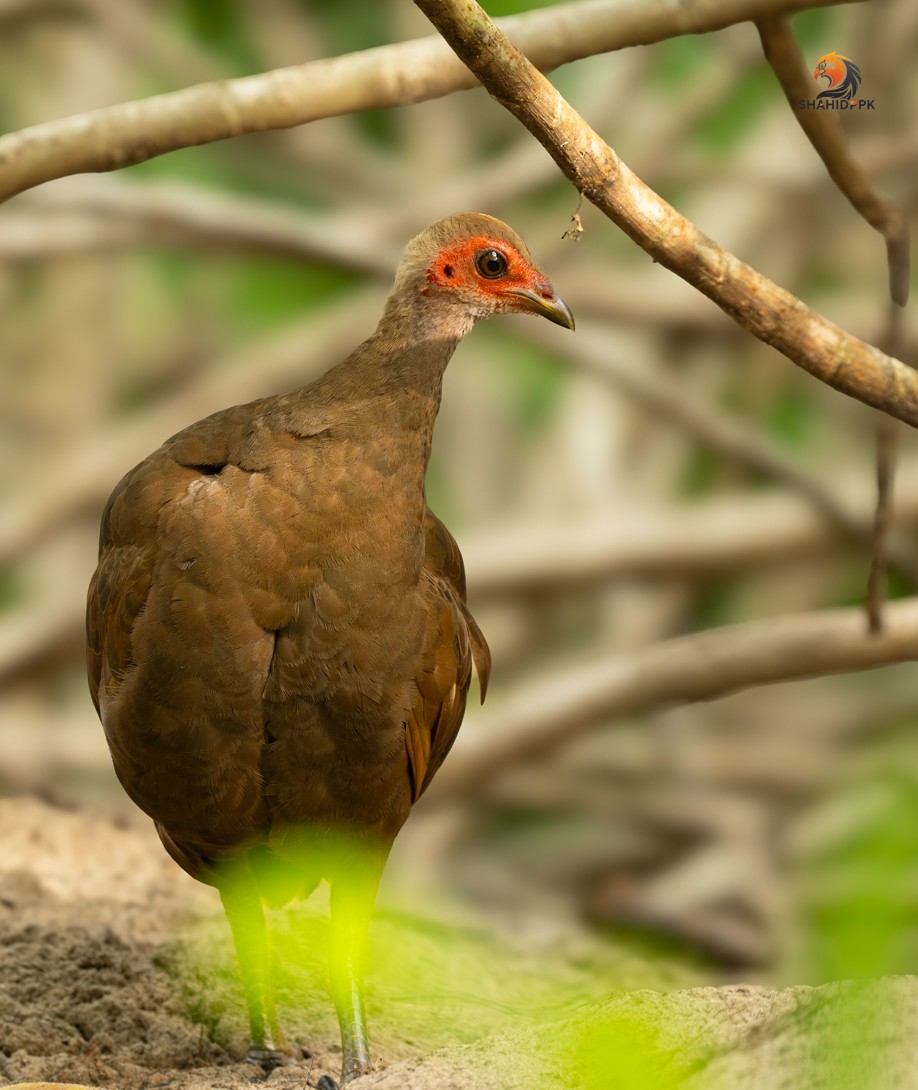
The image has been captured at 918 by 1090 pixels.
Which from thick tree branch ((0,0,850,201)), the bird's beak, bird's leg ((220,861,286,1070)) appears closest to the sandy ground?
bird's leg ((220,861,286,1070))

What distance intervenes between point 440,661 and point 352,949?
21.2 inches

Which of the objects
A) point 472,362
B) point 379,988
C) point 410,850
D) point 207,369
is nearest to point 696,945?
point 410,850

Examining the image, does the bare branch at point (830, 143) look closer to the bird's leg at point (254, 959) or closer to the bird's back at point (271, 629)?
the bird's back at point (271, 629)

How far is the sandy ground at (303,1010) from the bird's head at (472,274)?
1014mm

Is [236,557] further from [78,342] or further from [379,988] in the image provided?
[78,342]

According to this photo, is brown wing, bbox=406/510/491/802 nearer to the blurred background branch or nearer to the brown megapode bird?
the brown megapode bird

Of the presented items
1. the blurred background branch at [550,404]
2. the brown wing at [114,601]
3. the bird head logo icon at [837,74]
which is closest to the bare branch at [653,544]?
the blurred background branch at [550,404]

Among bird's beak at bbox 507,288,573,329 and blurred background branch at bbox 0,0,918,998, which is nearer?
bird's beak at bbox 507,288,573,329

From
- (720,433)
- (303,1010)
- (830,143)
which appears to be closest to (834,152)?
(830,143)

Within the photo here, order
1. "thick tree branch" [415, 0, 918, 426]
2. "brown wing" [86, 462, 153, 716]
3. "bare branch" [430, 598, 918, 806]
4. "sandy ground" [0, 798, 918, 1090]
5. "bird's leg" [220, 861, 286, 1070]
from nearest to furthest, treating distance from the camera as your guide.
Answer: "sandy ground" [0, 798, 918, 1090], "thick tree branch" [415, 0, 918, 426], "brown wing" [86, 462, 153, 716], "bird's leg" [220, 861, 286, 1070], "bare branch" [430, 598, 918, 806]

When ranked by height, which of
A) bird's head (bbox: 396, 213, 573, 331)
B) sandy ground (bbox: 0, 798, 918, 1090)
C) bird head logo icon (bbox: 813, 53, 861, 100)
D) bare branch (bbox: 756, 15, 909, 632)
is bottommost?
sandy ground (bbox: 0, 798, 918, 1090)

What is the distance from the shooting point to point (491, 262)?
82.2 inches

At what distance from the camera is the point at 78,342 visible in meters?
6.99

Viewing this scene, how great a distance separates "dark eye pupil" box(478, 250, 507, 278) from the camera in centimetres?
209
